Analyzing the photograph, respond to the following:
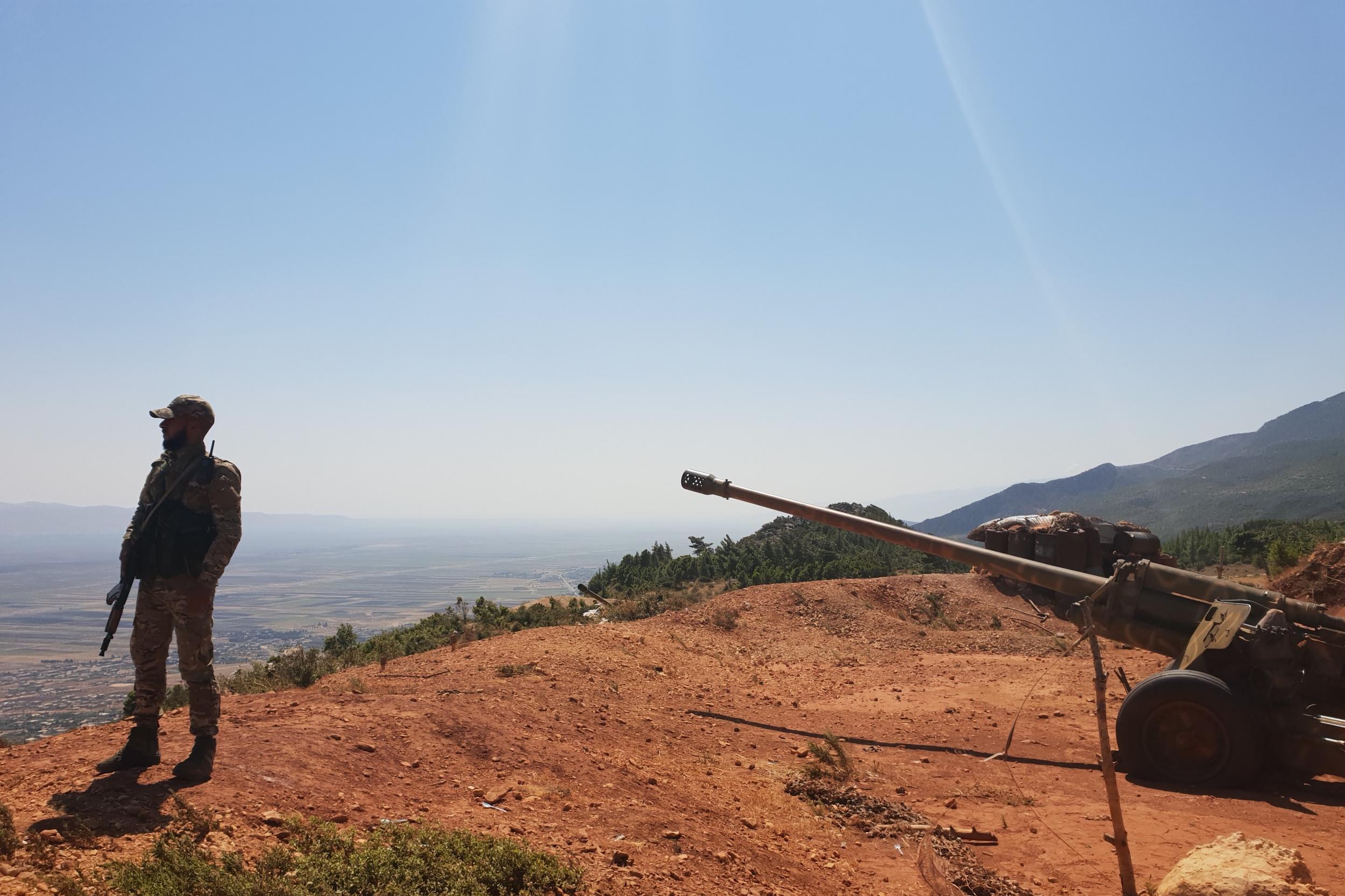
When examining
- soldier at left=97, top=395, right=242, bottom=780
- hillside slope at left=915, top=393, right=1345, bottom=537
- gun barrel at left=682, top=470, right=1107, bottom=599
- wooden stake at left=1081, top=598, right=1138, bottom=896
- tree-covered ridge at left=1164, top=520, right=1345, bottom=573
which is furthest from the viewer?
hillside slope at left=915, top=393, right=1345, bottom=537

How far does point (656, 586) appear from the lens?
2191 centimetres

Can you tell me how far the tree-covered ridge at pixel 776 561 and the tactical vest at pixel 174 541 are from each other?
1659cm

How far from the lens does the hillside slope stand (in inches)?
2623

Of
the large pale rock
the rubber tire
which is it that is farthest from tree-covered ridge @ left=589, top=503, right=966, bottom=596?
the large pale rock

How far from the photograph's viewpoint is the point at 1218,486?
81938 mm

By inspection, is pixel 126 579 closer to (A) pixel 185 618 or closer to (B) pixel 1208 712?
(A) pixel 185 618

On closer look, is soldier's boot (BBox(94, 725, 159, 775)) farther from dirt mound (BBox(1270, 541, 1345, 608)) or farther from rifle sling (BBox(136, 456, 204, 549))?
dirt mound (BBox(1270, 541, 1345, 608))

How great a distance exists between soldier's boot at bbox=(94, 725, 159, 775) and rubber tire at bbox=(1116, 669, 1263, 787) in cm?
794

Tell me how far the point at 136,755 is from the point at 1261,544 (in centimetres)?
3021

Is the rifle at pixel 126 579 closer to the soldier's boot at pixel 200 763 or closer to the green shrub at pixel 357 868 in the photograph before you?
the soldier's boot at pixel 200 763

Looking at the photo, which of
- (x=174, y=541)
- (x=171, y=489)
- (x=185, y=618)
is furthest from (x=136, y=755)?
(x=171, y=489)

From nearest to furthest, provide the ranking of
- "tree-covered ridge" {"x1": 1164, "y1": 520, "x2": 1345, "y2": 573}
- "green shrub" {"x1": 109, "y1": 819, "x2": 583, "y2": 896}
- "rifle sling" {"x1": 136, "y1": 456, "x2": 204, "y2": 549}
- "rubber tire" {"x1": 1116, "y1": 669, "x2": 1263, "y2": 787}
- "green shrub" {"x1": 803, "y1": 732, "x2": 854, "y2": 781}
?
→ "green shrub" {"x1": 109, "y1": 819, "x2": 583, "y2": 896}
"rifle sling" {"x1": 136, "y1": 456, "x2": 204, "y2": 549}
"rubber tire" {"x1": 1116, "y1": 669, "x2": 1263, "y2": 787}
"green shrub" {"x1": 803, "y1": 732, "x2": 854, "y2": 781}
"tree-covered ridge" {"x1": 1164, "y1": 520, "x2": 1345, "y2": 573}

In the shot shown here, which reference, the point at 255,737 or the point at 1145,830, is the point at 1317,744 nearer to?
the point at 1145,830

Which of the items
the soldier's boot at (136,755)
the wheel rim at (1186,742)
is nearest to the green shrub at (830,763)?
the wheel rim at (1186,742)
